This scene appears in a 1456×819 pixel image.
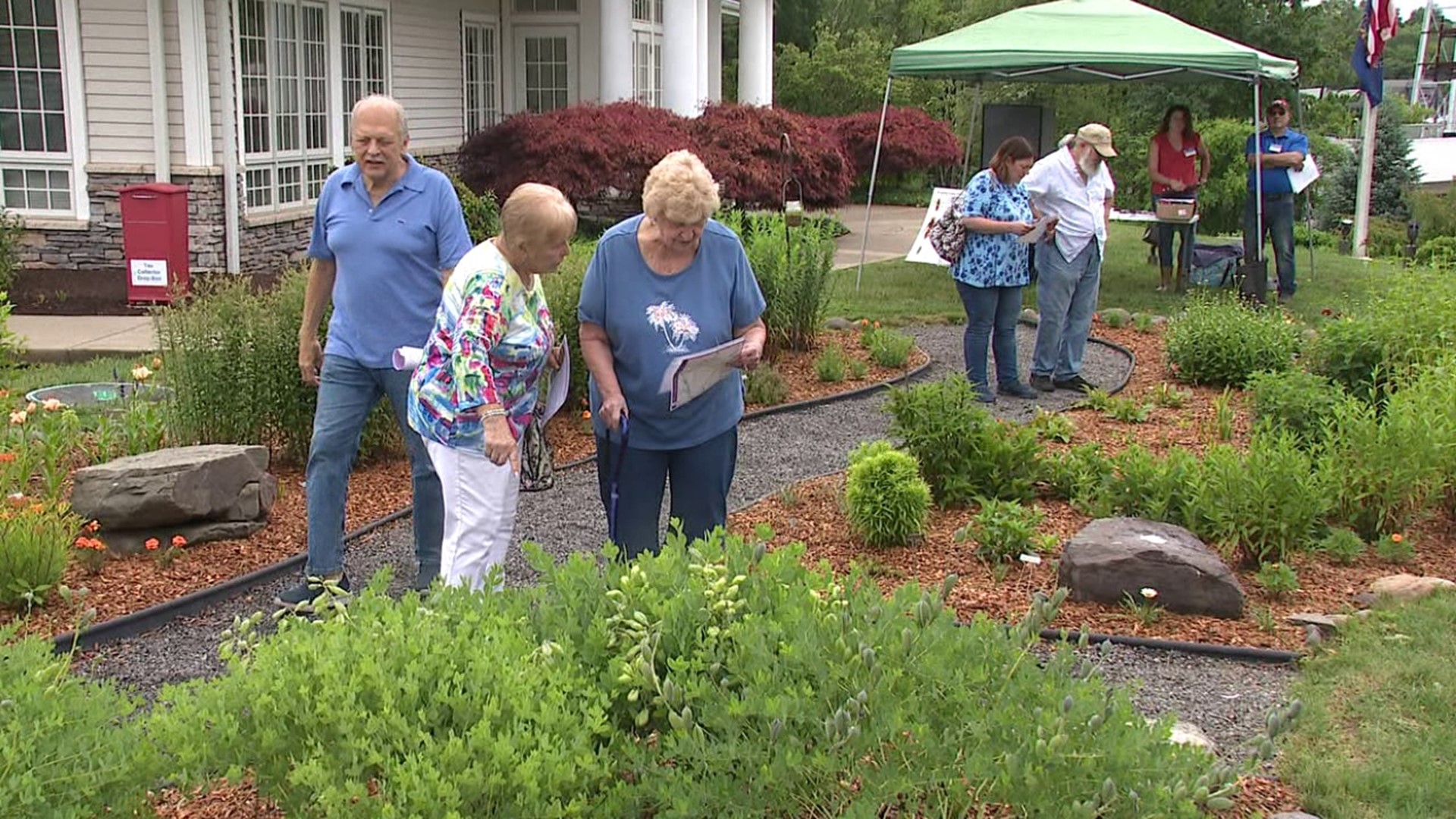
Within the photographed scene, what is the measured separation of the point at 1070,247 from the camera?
29.1 feet

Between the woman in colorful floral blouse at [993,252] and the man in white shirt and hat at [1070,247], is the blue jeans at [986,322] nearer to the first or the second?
the woman in colorful floral blouse at [993,252]

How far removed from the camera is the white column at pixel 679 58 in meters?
19.4

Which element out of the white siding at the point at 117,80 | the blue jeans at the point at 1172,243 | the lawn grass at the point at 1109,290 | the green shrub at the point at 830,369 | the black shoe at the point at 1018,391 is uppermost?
the white siding at the point at 117,80

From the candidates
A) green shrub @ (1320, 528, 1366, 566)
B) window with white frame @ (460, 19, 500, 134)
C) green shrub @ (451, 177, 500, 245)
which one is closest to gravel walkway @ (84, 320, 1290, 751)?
green shrub @ (1320, 528, 1366, 566)

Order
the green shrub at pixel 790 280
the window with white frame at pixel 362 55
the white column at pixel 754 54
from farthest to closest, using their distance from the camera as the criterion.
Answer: the white column at pixel 754 54
the window with white frame at pixel 362 55
the green shrub at pixel 790 280

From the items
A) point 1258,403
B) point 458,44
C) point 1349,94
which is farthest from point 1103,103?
point 1258,403

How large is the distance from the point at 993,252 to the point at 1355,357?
6.81 feet

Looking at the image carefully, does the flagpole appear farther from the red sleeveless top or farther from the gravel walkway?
the gravel walkway

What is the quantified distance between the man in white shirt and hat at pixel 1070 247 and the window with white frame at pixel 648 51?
1227 cm

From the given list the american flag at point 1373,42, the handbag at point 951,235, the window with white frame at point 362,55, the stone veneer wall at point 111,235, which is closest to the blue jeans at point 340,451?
the handbag at point 951,235

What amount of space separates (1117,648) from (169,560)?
3.43 meters

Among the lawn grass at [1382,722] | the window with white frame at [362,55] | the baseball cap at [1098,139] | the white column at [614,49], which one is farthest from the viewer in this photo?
the white column at [614,49]

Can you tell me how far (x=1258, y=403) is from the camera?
6.97 m

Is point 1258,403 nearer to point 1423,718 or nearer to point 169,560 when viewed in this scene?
point 1423,718
